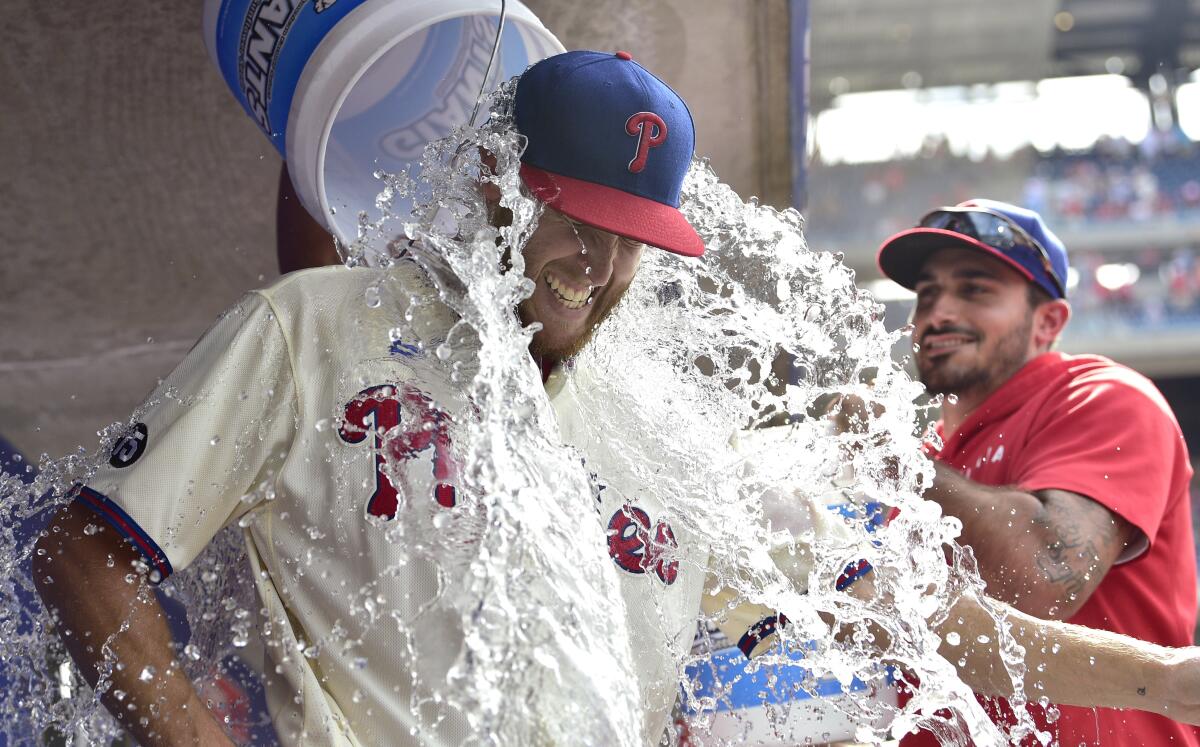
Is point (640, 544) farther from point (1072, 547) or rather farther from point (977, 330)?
point (977, 330)

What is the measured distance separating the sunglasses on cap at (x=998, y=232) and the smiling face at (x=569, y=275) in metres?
1.43

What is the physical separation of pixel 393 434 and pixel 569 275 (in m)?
0.37

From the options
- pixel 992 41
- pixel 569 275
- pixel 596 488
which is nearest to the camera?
pixel 569 275

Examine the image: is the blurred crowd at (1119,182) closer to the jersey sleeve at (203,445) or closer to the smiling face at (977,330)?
the smiling face at (977,330)

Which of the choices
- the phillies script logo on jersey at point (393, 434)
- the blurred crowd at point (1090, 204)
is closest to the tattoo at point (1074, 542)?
the phillies script logo on jersey at point (393, 434)

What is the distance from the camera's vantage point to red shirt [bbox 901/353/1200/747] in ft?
7.54

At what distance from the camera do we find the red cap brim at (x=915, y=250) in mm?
2857

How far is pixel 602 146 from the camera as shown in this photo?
1666 millimetres

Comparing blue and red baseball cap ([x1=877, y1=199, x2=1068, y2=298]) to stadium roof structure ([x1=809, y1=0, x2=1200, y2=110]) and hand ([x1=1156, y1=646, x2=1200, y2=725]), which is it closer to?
hand ([x1=1156, y1=646, x2=1200, y2=725])

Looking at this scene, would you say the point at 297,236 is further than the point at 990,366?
No

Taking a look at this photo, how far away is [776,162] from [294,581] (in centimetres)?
203

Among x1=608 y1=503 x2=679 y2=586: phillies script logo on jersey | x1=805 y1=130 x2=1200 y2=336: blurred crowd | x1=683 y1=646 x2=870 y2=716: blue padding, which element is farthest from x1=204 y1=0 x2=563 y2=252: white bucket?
x1=805 y1=130 x2=1200 y2=336: blurred crowd

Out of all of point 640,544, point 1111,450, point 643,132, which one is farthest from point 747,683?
point 643,132

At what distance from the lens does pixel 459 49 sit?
2.31 m
